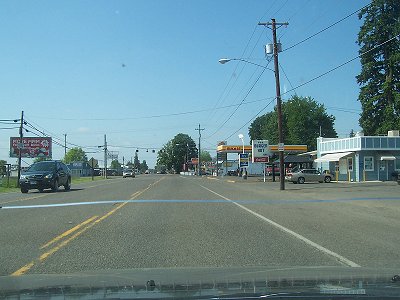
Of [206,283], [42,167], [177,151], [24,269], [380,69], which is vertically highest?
[380,69]

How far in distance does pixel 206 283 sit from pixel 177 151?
165m

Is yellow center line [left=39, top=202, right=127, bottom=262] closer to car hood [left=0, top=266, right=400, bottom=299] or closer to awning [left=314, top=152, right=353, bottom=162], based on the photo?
car hood [left=0, top=266, right=400, bottom=299]

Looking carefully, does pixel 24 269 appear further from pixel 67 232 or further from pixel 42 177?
pixel 42 177

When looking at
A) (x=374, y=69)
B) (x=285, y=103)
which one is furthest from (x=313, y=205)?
(x=285, y=103)

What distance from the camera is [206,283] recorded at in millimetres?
5156

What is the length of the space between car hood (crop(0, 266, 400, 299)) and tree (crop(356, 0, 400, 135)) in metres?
57.8

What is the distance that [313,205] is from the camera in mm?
19344

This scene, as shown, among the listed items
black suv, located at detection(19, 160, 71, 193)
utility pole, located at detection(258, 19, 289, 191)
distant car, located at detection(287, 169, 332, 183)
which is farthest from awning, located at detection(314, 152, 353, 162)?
black suv, located at detection(19, 160, 71, 193)

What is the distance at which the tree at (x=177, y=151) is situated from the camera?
6649 inches

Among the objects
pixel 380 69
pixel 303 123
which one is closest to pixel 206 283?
pixel 380 69

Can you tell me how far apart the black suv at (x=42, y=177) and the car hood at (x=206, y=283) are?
78.8 feet

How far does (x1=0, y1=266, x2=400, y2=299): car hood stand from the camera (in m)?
4.57

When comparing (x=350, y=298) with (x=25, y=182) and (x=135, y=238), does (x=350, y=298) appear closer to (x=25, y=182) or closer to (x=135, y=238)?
(x=135, y=238)

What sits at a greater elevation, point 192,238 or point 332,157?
point 332,157
